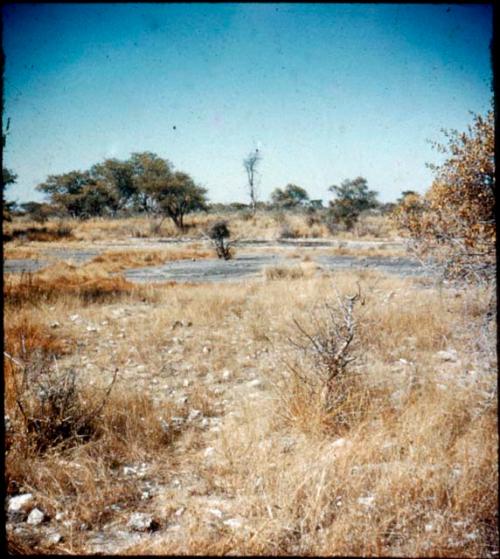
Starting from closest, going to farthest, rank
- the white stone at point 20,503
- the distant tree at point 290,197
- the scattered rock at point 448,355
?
the white stone at point 20,503 < the scattered rock at point 448,355 < the distant tree at point 290,197

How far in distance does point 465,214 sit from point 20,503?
4350 millimetres

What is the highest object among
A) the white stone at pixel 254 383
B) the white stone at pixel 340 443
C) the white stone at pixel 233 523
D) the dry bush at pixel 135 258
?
the dry bush at pixel 135 258

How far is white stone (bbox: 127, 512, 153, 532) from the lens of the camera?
6.93 feet

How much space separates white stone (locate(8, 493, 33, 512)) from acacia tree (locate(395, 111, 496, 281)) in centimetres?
381

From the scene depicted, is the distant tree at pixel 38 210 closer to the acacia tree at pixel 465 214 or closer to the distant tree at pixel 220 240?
the distant tree at pixel 220 240

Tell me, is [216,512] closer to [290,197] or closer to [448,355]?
[448,355]

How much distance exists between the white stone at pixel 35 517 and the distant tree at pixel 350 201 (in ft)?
98.7

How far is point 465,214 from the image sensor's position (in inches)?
156

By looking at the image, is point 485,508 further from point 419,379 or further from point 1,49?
point 1,49

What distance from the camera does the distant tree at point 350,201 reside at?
3131cm

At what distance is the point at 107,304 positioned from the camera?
26.3 feet

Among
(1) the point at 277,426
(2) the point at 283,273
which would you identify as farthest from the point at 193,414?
(2) the point at 283,273

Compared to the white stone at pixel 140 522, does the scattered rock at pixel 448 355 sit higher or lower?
higher

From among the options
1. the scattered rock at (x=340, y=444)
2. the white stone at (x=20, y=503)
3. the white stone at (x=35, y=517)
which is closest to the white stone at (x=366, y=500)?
the scattered rock at (x=340, y=444)
